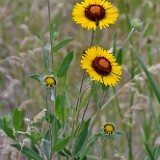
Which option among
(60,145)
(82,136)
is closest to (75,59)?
(82,136)

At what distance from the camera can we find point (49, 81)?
127cm

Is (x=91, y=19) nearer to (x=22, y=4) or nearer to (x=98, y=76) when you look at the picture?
(x=98, y=76)

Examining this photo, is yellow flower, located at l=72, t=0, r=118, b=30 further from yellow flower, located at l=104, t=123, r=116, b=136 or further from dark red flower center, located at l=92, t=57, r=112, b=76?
yellow flower, located at l=104, t=123, r=116, b=136

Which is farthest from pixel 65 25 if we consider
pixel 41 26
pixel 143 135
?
pixel 143 135

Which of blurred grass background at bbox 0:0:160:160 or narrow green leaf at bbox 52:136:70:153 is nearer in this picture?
narrow green leaf at bbox 52:136:70:153

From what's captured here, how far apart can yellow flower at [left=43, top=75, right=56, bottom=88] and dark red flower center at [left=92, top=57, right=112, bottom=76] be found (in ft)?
0.35

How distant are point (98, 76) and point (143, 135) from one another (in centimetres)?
96

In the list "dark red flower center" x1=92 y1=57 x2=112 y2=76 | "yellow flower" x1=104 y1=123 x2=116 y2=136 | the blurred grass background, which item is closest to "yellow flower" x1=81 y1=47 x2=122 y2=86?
Result: "dark red flower center" x1=92 y1=57 x2=112 y2=76

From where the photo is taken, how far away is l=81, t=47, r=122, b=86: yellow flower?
124 centimetres

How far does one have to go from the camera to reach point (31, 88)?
102 inches

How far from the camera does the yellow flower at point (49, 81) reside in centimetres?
127

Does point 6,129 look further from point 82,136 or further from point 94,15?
point 94,15

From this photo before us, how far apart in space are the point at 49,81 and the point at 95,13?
0.21 meters

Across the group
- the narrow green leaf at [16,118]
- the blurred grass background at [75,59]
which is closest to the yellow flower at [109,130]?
the narrow green leaf at [16,118]
